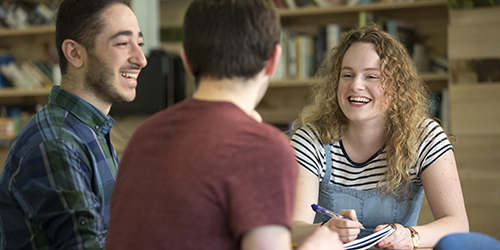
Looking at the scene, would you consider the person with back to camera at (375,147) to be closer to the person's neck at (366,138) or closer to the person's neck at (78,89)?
the person's neck at (366,138)

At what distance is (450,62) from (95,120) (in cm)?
185

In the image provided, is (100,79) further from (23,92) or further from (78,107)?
(23,92)

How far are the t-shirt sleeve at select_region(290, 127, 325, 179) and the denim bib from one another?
73 mm

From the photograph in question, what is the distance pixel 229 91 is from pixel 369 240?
0.55 meters

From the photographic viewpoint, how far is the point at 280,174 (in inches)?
24.5

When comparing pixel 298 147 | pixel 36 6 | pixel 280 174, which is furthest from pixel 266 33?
pixel 36 6

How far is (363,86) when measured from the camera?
57.3 inches

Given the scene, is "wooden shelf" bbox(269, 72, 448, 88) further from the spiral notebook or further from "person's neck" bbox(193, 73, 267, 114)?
"person's neck" bbox(193, 73, 267, 114)

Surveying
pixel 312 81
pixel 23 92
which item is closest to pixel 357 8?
pixel 312 81

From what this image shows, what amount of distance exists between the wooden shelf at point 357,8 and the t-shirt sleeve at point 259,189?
90.6 inches

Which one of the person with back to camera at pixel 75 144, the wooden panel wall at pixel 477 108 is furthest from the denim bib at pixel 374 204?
the wooden panel wall at pixel 477 108

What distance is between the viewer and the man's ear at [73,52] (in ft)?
3.87

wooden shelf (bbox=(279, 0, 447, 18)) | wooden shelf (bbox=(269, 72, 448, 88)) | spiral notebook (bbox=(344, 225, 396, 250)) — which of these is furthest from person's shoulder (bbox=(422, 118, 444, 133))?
wooden shelf (bbox=(279, 0, 447, 18))

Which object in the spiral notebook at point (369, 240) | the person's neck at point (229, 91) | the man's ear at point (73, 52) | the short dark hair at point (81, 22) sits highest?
the short dark hair at point (81, 22)
